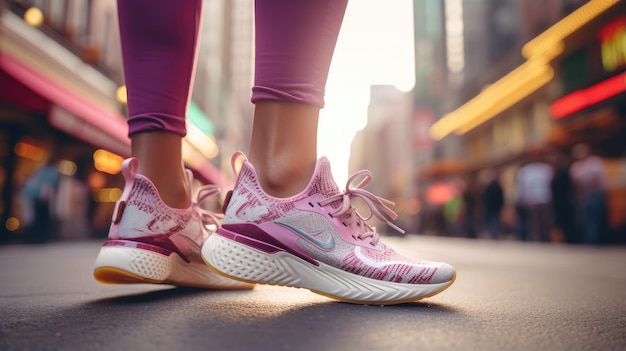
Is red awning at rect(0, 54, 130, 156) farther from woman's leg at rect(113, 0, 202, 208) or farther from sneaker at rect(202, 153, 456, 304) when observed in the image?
sneaker at rect(202, 153, 456, 304)

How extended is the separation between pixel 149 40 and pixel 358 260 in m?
0.68

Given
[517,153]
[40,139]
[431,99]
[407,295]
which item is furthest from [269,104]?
[431,99]

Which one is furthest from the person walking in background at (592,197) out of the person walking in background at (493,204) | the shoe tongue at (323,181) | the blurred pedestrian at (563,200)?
the shoe tongue at (323,181)

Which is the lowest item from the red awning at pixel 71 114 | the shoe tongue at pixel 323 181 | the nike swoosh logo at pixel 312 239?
the nike swoosh logo at pixel 312 239

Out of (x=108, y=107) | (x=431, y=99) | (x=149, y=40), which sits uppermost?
(x=431, y=99)

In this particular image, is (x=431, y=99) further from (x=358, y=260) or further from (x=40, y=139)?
(x=358, y=260)

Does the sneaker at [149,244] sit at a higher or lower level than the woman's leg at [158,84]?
lower

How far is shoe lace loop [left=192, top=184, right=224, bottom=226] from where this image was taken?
3.77ft

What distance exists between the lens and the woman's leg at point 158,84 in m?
1.04

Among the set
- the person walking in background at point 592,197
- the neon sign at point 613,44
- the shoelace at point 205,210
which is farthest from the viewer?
the neon sign at point 613,44

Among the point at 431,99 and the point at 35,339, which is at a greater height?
the point at 431,99

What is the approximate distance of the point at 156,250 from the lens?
38.0 inches

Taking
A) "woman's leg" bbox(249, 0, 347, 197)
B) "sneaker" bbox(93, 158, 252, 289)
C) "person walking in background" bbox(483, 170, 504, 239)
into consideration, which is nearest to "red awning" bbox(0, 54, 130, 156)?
"sneaker" bbox(93, 158, 252, 289)

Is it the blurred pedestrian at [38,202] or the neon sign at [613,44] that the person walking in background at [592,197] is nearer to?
the neon sign at [613,44]
